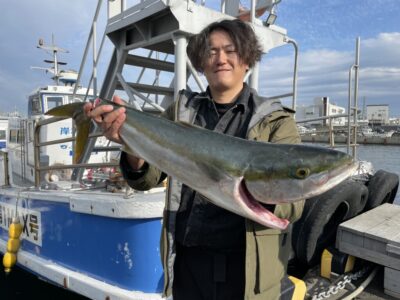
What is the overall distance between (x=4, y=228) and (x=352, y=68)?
6224mm

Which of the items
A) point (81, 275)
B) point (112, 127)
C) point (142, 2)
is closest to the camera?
point (112, 127)

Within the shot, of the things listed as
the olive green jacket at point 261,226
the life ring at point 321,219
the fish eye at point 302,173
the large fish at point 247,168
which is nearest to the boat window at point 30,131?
the life ring at point 321,219

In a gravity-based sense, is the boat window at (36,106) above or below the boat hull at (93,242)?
above

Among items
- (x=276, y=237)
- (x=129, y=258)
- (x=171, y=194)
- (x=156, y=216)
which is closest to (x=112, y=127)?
(x=171, y=194)

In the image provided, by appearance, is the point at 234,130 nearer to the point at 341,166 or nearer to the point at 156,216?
the point at 341,166

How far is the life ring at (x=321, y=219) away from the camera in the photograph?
3.92 metres

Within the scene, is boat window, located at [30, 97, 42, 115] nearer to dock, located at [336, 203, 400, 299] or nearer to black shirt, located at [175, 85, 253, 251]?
dock, located at [336, 203, 400, 299]

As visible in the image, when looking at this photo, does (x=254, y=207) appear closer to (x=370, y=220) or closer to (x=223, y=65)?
(x=223, y=65)

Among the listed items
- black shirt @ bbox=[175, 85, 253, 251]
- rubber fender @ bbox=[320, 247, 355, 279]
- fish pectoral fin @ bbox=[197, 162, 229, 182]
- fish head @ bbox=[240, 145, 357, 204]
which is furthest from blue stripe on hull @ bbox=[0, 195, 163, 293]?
fish head @ bbox=[240, 145, 357, 204]

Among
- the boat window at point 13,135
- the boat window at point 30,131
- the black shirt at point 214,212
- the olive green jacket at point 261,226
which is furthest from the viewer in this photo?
the boat window at point 13,135

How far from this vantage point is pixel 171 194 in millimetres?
1923

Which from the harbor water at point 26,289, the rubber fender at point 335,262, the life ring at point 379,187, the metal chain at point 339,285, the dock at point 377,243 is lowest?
the harbor water at point 26,289

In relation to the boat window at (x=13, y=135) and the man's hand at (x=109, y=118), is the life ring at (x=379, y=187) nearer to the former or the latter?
the man's hand at (x=109, y=118)

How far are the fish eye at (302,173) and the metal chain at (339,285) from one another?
102 inches
